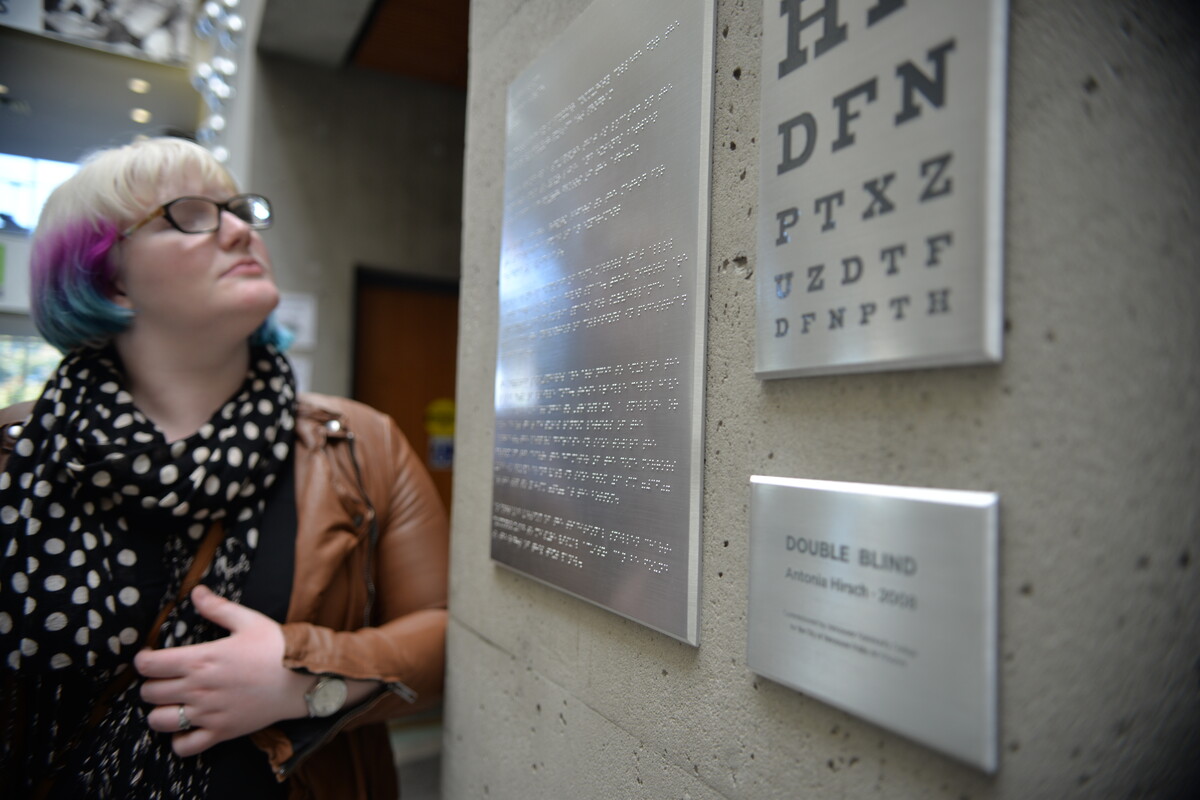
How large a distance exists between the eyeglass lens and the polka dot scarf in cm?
35

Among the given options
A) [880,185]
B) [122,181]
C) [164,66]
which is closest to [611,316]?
[880,185]

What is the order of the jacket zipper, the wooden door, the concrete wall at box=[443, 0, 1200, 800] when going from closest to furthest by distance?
the concrete wall at box=[443, 0, 1200, 800] < the jacket zipper < the wooden door

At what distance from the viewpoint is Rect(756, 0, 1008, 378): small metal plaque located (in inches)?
19.6

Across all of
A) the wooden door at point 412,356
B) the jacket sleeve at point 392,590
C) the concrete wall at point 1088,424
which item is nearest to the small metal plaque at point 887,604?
the concrete wall at point 1088,424

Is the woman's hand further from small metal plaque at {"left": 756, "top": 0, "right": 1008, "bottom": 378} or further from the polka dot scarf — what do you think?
small metal plaque at {"left": 756, "top": 0, "right": 1008, "bottom": 378}

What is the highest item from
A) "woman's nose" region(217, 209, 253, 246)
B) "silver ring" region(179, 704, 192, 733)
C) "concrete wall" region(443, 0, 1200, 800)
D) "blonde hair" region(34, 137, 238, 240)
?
"blonde hair" region(34, 137, 238, 240)

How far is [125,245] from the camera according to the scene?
1.36 meters

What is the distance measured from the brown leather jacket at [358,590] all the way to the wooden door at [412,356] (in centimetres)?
223

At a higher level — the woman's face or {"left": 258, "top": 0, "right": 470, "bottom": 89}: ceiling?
{"left": 258, "top": 0, "right": 470, "bottom": 89}: ceiling

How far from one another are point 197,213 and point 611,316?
3.13 ft

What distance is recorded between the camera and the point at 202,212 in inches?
54.3

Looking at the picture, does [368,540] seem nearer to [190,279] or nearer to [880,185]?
[190,279]

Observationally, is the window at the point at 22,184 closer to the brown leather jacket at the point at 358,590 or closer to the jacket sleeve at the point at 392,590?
the brown leather jacket at the point at 358,590

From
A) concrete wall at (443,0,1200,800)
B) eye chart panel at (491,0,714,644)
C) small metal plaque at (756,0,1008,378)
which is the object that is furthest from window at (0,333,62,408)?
concrete wall at (443,0,1200,800)
